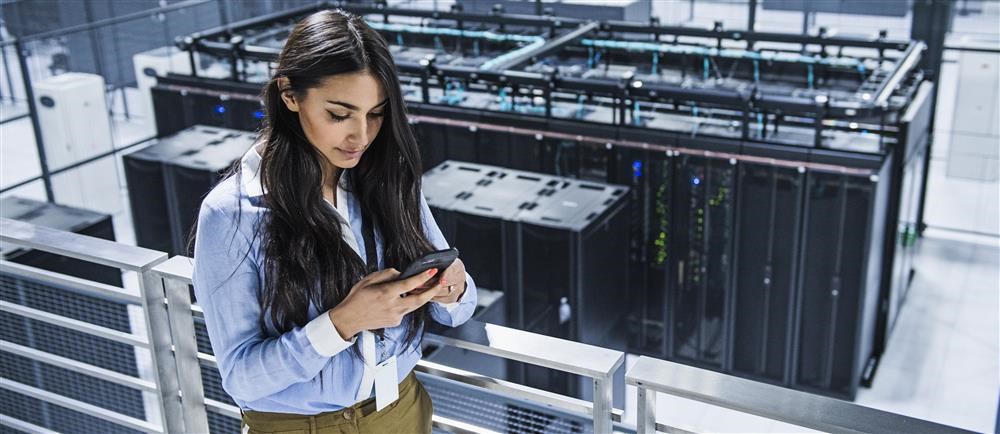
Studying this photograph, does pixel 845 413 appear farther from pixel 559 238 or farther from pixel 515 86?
pixel 515 86

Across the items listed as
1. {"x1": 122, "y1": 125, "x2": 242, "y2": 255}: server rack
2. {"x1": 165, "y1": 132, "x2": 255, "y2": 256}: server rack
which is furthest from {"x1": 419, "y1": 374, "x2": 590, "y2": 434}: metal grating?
{"x1": 122, "y1": 125, "x2": 242, "y2": 255}: server rack

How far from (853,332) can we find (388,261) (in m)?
4.21

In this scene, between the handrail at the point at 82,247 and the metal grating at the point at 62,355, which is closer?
the handrail at the point at 82,247

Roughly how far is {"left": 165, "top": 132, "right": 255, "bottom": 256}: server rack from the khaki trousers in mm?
4256

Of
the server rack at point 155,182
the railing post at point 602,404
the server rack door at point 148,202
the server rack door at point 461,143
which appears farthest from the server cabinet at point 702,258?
the railing post at point 602,404

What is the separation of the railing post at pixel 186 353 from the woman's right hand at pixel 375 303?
0.68 m

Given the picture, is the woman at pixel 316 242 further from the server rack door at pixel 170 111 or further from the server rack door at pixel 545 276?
the server rack door at pixel 170 111

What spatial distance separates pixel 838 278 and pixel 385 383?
4.10 metres

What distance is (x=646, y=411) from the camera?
5.29 ft

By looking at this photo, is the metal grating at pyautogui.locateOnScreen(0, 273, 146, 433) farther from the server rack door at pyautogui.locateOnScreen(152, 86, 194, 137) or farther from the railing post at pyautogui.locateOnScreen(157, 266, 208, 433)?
the server rack door at pyautogui.locateOnScreen(152, 86, 194, 137)

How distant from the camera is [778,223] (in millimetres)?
5316

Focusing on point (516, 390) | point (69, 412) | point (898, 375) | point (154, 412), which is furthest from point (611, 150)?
point (516, 390)

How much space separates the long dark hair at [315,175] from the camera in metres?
1.43

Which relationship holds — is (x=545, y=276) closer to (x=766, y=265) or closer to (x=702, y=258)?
(x=702, y=258)
